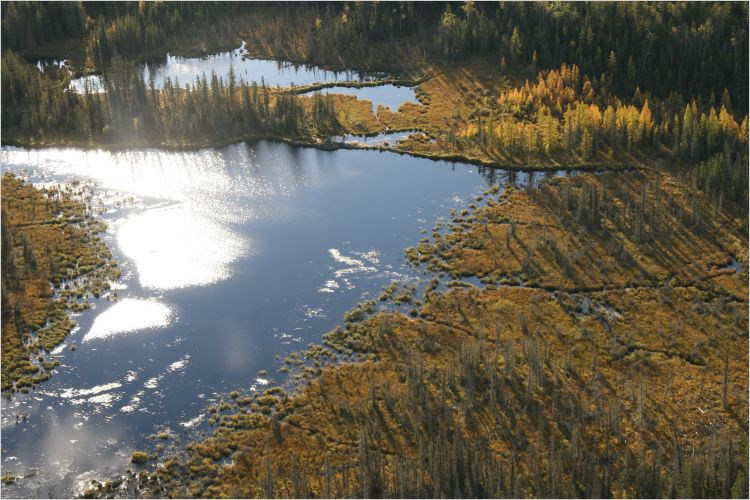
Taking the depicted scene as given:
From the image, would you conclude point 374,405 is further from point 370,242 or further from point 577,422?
point 370,242

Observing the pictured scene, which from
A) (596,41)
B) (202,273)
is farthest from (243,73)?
(202,273)

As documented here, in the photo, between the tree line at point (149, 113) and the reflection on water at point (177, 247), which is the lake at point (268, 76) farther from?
the reflection on water at point (177, 247)

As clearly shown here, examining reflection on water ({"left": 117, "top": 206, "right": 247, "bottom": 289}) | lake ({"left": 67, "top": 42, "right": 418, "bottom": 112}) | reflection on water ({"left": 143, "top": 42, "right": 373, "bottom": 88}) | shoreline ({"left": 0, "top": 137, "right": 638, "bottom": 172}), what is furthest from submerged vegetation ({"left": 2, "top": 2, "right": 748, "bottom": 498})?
reflection on water ({"left": 143, "top": 42, "right": 373, "bottom": 88})

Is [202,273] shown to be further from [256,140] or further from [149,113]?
[149,113]

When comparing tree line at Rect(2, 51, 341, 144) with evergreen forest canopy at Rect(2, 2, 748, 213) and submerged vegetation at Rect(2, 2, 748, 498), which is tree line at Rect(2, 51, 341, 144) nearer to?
evergreen forest canopy at Rect(2, 2, 748, 213)

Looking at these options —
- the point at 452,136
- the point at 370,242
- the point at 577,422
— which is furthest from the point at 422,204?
the point at 577,422

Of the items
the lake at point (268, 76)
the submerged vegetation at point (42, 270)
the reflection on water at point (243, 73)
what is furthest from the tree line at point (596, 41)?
the submerged vegetation at point (42, 270)
